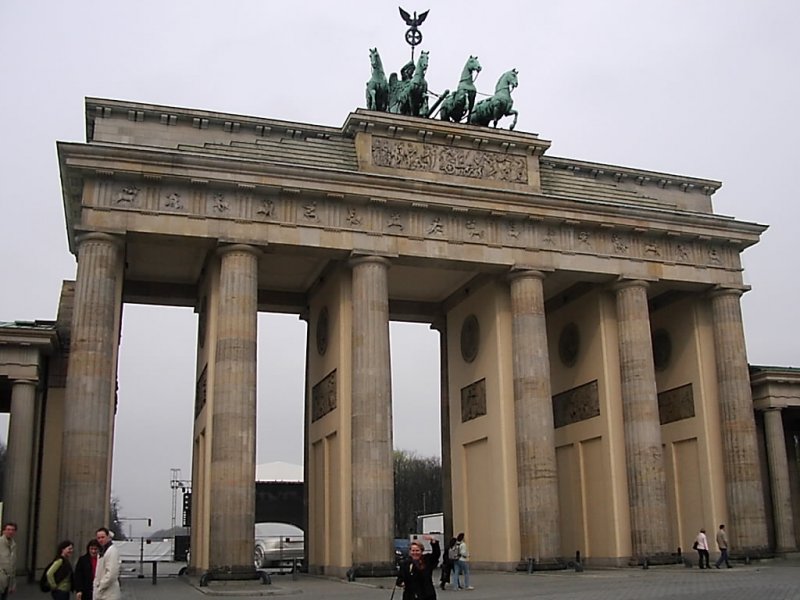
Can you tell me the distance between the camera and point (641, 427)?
32.5m

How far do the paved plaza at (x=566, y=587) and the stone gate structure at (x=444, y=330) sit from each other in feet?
4.97

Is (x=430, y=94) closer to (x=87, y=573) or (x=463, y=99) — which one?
(x=463, y=99)

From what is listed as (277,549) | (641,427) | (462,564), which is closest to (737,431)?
(641,427)

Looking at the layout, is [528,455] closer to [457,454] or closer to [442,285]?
[457,454]

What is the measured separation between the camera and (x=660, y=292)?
37156 mm

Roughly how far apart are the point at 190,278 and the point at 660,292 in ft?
61.6

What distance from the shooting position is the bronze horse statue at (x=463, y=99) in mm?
34281

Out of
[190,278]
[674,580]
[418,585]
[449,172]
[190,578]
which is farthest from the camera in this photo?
[190,278]

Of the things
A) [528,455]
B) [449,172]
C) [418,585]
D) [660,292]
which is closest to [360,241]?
[449,172]

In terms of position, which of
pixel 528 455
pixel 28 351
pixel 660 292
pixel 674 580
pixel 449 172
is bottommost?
pixel 674 580

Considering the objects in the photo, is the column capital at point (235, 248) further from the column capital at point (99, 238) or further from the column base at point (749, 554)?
the column base at point (749, 554)

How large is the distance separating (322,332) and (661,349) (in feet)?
46.5

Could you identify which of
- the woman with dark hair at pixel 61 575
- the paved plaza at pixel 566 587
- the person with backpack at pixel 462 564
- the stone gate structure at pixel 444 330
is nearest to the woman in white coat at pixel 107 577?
the woman with dark hair at pixel 61 575

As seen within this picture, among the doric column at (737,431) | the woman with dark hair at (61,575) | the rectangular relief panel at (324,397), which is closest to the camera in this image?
the woman with dark hair at (61,575)
